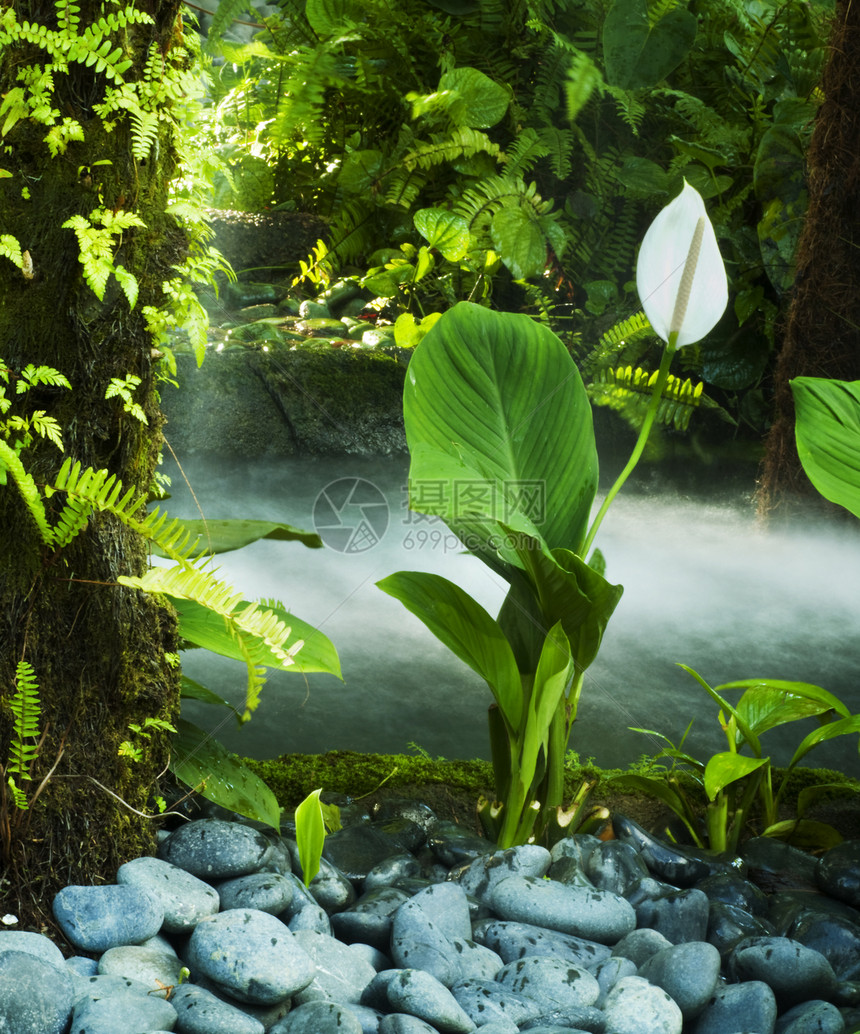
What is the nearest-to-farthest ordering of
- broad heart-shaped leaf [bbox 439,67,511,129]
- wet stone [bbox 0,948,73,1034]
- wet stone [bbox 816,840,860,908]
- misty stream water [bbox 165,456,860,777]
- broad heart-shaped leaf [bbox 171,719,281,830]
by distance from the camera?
wet stone [bbox 0,948,73,1034], broad heart-shaped leaf [bbox 171,719,281,830], wet stone [bbox 816,840,860,908], misty stream water [bbox 165,456,860,777], broad heart-shaped leaf [bbox 439,67,511,129]

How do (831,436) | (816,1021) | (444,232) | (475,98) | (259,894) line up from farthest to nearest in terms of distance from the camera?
(475,98) < (444,232) < (831,436) < (259,894) < (816,1021)

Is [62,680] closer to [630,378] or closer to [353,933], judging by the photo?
[353,933]

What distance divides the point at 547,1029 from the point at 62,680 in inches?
19.1

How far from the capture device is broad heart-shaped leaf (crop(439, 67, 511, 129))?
172cm

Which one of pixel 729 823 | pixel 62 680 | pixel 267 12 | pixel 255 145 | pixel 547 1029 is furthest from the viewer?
pixel 267 12

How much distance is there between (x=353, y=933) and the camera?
803mm

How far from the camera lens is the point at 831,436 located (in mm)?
986

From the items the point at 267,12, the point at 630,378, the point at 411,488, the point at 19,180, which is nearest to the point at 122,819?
the point at 411,488

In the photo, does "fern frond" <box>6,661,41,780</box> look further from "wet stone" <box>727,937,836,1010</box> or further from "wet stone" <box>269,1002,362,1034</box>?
"wet stone" <box>727,937,836,1010</box>

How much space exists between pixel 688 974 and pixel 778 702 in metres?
0.45

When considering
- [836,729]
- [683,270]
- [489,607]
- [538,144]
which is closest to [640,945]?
[836,729]

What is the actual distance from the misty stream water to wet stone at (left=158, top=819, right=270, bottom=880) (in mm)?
389

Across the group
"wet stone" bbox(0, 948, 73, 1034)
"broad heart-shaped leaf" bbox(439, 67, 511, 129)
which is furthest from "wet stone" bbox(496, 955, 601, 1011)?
"broad heart-shaped leaf" bbox(439, 67, 511, 129)

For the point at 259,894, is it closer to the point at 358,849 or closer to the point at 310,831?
the point at 310,831
